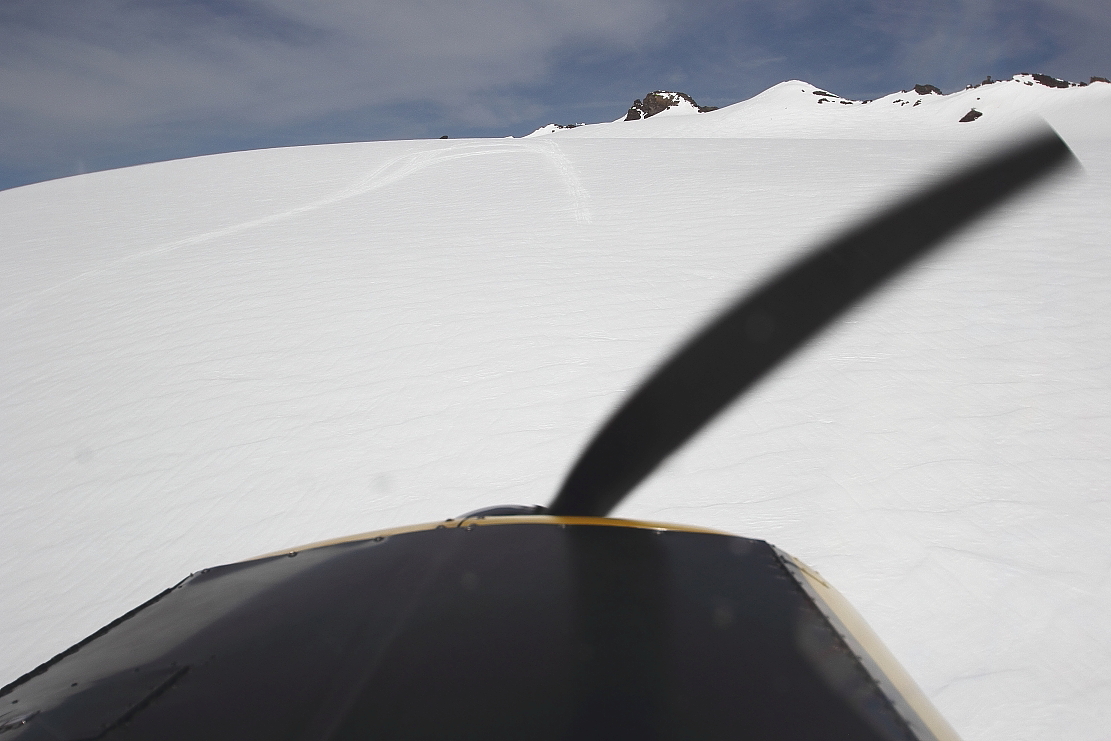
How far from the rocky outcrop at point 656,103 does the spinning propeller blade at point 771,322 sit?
63.3m

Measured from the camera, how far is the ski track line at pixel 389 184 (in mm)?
9170

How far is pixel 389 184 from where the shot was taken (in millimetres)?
14367

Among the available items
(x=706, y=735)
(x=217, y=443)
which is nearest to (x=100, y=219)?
(x=217, y=443)

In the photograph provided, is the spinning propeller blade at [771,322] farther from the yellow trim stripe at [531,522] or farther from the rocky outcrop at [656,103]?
the rocky outcrop at [656,103]

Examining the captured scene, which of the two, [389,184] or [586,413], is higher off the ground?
[389,184]

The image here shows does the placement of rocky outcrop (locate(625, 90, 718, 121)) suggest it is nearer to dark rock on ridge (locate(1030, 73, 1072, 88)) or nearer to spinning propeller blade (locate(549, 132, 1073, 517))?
dark rock on ridge (locate(1030, 73, 1072, 88))

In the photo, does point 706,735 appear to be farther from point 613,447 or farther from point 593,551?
point 613,447

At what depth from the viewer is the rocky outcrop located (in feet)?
193

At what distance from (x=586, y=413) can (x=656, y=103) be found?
62.9 m

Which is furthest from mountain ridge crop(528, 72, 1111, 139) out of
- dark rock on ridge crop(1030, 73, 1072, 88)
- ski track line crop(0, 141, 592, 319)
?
ski track line crop(0, 141, 592, 319)

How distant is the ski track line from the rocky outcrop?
4484 cm

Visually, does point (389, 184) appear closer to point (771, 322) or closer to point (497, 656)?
point (771, 322)

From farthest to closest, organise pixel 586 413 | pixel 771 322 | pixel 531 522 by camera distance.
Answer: pixel 586 413 → pixel 531 522 → pixel 771 322

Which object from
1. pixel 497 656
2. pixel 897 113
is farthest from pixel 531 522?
pixel 897 113
